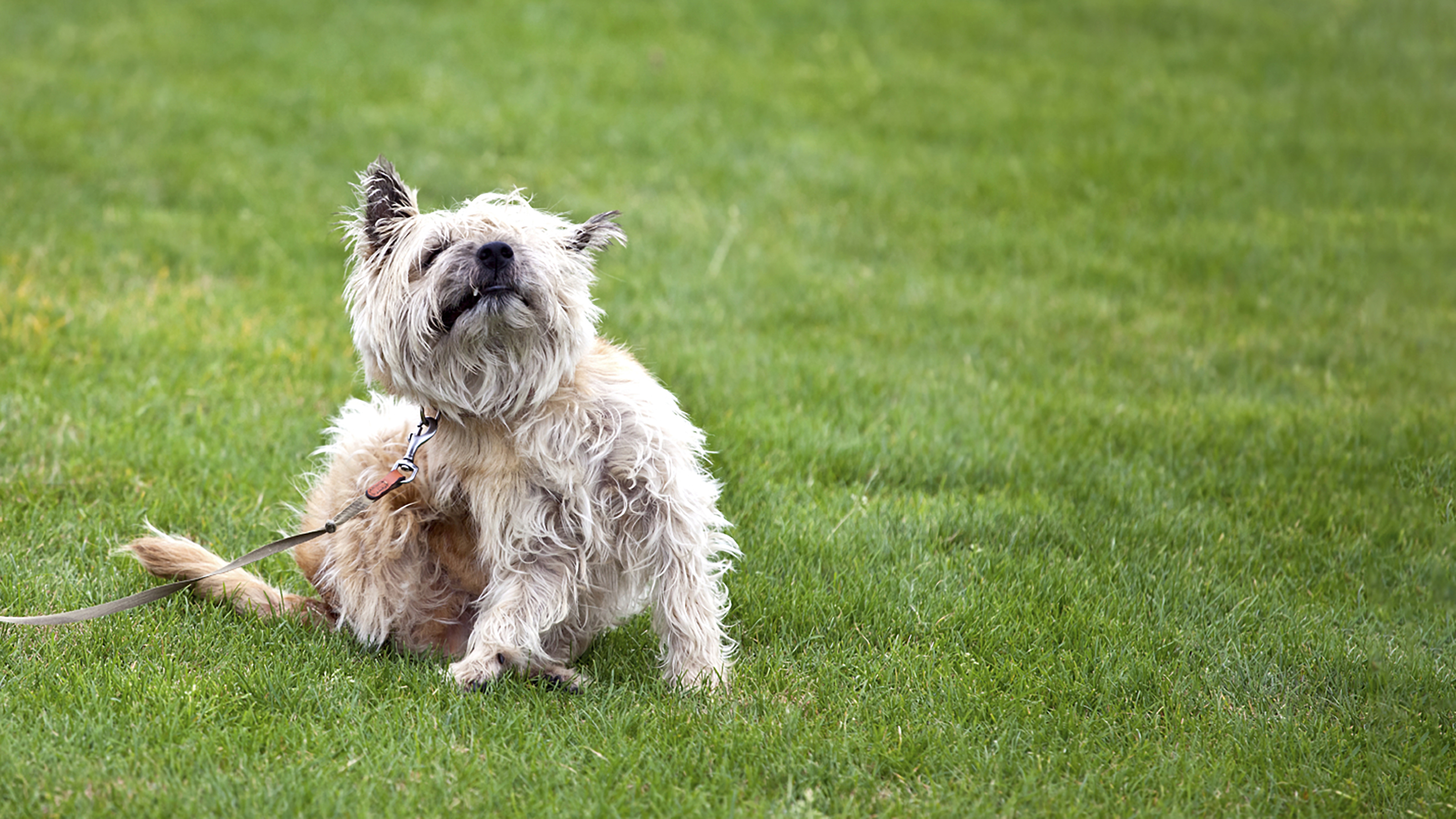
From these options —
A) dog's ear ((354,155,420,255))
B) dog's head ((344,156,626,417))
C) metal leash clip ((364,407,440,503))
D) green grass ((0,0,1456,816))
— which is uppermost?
dog's ear ((354,155,420,255))

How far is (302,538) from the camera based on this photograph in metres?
4.45

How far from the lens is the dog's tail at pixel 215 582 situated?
4570 millimetres

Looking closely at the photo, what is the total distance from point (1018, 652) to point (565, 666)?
158cm

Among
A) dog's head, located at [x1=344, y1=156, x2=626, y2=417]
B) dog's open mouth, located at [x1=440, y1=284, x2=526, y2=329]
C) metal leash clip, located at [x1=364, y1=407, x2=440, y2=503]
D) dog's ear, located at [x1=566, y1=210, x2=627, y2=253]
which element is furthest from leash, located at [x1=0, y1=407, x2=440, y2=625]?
dog's ear, located at [x1=566, y1=210, x2=627, y2=253]

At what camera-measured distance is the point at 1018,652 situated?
14.9 ft

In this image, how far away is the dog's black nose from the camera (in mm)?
3953

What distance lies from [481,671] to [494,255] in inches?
51.7

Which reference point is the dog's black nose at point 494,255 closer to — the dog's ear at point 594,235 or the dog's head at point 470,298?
the dog's head at point 470,298

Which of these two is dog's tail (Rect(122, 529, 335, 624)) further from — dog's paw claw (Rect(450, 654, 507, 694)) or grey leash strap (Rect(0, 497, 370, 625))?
dog's paw claw (Rect(450, 654, 507, 694))

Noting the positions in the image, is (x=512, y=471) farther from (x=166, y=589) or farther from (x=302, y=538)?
(x=166, y=589)

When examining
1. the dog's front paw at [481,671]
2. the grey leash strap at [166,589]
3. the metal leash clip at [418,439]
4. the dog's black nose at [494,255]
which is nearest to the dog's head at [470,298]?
the dog's black nose at [494,255]

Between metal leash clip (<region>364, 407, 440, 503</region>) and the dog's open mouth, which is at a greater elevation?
the dog's open mouth

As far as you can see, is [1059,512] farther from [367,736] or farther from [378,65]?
[378,65]

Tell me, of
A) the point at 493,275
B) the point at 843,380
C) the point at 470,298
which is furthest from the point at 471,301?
the point at 843,380
